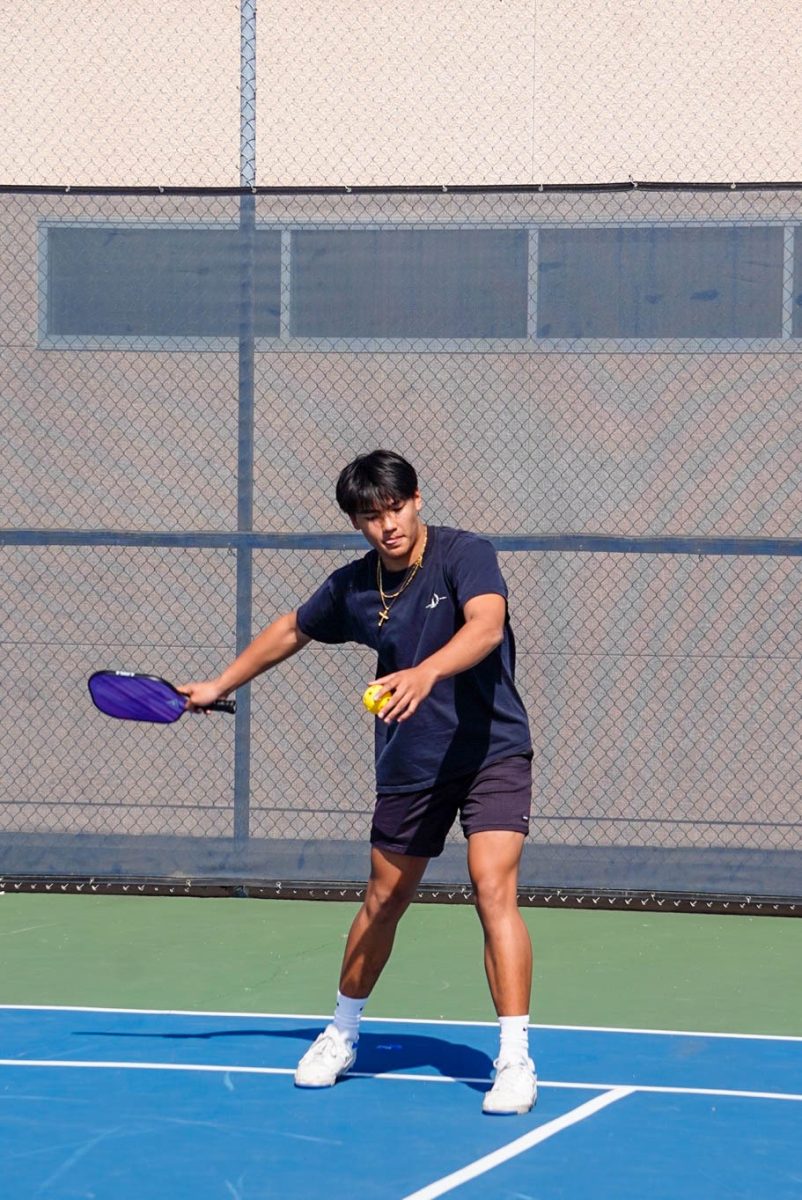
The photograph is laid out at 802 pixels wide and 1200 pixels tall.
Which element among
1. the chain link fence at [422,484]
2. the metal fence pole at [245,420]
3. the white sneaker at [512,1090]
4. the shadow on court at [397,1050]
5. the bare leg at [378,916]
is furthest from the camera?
the metal fence pole at [245,420]

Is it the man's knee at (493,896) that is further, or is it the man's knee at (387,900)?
the man's knee at (387,900)

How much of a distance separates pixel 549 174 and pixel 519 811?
5.99m

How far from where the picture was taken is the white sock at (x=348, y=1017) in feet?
17.3

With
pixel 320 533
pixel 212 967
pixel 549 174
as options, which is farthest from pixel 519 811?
pixel 549 174

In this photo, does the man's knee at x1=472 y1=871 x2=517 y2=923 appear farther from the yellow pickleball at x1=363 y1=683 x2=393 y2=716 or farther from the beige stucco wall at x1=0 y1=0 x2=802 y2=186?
the beige stucco wall at x1=0 y1=0 x2=802 y2=186

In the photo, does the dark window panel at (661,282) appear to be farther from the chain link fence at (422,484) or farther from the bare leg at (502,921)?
the bare leg at (502,921)

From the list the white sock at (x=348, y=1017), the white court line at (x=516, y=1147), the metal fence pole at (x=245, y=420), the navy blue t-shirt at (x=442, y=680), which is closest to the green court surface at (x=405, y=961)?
the metal fence pole at (x=245, y=420)

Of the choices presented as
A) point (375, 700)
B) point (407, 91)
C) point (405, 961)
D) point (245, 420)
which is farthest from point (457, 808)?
point (407, 91)

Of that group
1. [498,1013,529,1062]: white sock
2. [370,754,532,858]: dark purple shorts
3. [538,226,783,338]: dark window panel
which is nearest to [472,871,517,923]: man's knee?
[370,754,532,858]: dark purple shorts

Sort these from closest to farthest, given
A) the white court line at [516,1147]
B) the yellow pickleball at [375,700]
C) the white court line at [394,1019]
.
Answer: the white court line at [516,1147] → the yellow pickleball at [375,700] → the white court line at [394,1019]

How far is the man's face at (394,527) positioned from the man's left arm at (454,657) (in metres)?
0.24

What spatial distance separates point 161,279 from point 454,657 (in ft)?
13.5

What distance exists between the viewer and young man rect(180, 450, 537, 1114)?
495 cm

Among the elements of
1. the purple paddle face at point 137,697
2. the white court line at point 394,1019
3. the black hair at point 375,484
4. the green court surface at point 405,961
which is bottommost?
the green court surface at point 405,961
